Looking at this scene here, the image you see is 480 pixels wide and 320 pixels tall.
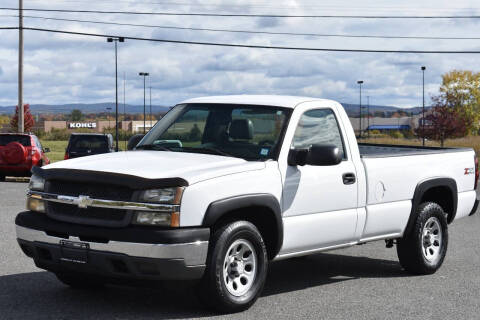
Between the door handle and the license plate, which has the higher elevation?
the door handle

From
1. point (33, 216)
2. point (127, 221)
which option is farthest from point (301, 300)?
point (33, 216)

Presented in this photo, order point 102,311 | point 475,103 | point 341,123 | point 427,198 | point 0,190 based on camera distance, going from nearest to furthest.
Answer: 1. point 102,311
2. point 341,123
3. point 427,198
4. point 0,190
5. point 475,103

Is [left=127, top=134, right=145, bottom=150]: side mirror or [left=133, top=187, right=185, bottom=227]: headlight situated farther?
[left=127, top=134, right=145, bottom=150]: side mirror

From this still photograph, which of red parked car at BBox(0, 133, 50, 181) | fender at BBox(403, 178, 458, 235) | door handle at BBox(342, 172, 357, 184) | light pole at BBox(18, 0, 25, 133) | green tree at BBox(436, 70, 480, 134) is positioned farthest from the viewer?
green tree at BBox(436, 70, 480, 134)

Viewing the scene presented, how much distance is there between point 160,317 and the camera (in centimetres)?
661

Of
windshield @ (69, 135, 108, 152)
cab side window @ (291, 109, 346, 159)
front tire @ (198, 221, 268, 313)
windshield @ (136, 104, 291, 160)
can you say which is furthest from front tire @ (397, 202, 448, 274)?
windshield @ (69, 135, 108, 152)

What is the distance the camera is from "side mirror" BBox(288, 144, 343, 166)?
723 centimetres

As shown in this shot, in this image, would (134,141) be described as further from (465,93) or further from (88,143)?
(465,93)

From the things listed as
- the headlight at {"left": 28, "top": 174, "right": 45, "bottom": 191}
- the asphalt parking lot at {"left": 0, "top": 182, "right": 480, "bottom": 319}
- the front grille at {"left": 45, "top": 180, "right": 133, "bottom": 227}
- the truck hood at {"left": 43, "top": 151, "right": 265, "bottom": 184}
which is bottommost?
the asphalt parking lot at {"left": 0, "top": 182, "right": 480, "bottom": 319}

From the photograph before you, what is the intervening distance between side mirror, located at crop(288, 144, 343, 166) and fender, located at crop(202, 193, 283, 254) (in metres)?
0.48

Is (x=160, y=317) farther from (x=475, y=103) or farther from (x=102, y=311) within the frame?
(x=475, y=103)

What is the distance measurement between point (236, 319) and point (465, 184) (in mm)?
4505

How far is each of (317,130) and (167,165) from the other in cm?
189

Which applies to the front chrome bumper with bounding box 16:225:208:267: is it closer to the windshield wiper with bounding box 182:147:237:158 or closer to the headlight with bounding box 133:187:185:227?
the headlight with bounding box 133:187:185:227
